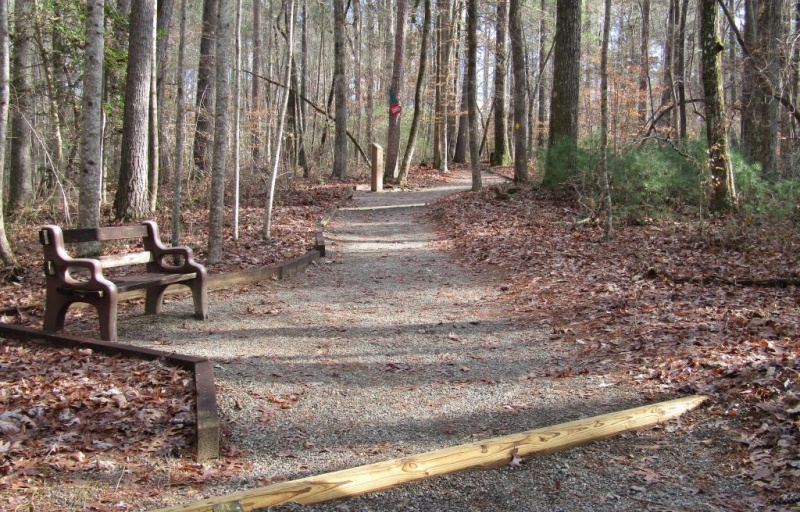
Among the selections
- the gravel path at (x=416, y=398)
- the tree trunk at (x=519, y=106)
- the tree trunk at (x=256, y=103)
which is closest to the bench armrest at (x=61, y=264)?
the gravel path at (x=416, y=398)

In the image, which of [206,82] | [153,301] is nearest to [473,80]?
[206,82]

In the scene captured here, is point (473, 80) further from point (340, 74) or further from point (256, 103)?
point (256, 103)

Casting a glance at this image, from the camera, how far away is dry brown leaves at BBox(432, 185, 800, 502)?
4.09 metres

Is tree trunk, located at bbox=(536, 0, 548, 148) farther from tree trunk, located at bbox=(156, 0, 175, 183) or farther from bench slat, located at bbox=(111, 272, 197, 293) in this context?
bench slat, located at bbox=(111, 272, 197, 293)

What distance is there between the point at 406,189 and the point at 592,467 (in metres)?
17.8

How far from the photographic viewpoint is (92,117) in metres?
7.45

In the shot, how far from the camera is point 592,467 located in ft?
11.6

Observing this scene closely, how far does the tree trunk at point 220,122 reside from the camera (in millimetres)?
8500

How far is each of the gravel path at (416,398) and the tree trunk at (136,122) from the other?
516 centimetres

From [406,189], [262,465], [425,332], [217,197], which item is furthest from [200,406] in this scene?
[406,189]

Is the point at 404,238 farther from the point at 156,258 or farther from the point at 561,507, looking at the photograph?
the point at 561,507

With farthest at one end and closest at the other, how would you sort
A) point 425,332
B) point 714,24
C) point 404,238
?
point 404,238 < point 714,24 < point 425,332

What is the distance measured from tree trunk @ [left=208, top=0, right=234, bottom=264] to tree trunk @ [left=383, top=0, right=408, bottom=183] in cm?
1166

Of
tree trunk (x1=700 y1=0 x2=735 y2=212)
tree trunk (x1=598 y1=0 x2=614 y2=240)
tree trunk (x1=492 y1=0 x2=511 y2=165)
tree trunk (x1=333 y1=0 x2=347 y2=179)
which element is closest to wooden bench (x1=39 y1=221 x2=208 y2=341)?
tree trunk (x1=598 y1=0 x2=614 y2=240)
